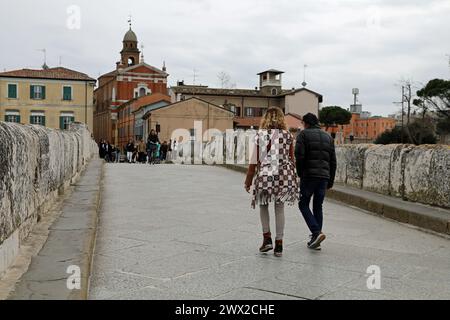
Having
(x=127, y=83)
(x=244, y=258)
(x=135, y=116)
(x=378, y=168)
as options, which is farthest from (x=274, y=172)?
(x=127, y=83)

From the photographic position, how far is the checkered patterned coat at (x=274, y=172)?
20.2 ft

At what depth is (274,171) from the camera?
20.2 ft

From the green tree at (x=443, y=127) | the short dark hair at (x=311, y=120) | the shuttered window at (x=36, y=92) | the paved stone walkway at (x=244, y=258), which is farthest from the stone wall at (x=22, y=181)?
the shuttered window at (x=36, y=92)

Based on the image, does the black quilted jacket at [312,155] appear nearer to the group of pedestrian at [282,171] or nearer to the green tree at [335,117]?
the group of pedestrian at [282,171]

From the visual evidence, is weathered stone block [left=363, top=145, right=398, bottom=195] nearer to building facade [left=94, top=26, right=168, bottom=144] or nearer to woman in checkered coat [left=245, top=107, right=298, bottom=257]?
woman in checkered coat [left=245, top=107, right=298, bottom=257]

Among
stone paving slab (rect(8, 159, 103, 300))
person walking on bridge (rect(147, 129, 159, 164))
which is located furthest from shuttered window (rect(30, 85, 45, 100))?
stone paving slab (rect(8, 159, 103, 300))

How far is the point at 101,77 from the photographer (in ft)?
341

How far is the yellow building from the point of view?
67500mm

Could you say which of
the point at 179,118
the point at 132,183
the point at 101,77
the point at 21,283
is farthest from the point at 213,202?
the point at 101,77
